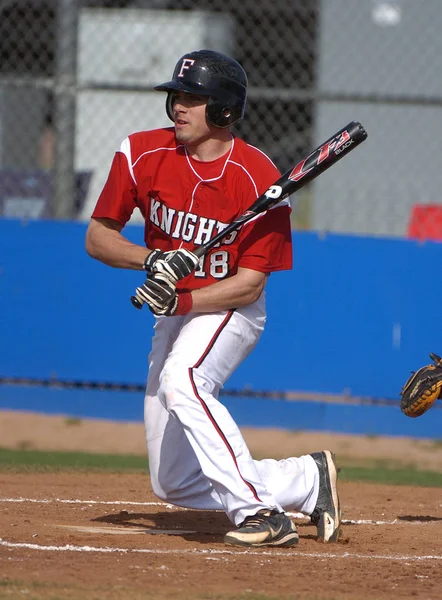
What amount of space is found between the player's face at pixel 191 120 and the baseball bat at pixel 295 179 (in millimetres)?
388

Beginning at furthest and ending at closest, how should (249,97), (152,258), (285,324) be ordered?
1. (249,97)
2. (285,324)
3. (152,258)

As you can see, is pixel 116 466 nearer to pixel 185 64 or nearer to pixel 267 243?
pixel 267 243

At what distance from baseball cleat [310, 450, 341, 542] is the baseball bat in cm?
112

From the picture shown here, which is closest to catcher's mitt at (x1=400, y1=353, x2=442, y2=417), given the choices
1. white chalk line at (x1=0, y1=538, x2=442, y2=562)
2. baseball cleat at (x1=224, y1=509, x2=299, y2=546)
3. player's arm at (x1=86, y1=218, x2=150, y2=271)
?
white chalk line at (x1=0, y1=538, x2=442, y2=562)

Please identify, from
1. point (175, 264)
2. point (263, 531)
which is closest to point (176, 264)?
point (175, 264)

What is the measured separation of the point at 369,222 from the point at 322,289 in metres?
1.32

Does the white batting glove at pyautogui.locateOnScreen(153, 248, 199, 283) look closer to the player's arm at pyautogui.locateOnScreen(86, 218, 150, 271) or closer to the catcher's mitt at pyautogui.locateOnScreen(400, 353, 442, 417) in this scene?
the player's arm at pyautogui.locateOnScreen(86, 218, 150, 271)

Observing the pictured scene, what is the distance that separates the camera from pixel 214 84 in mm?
4379

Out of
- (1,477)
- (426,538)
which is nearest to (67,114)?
(1,477)

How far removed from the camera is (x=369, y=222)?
9.22m

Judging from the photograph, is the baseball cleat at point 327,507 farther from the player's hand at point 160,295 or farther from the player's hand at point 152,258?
the player's hand at point 152,258

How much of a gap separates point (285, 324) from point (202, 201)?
386cm

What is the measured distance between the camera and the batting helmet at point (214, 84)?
437 cm

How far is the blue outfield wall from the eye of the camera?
26.6 feet
